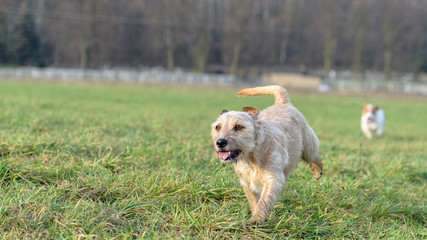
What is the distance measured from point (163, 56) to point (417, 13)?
41.3m

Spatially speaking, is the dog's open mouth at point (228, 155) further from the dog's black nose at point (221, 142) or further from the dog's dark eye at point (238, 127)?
the dog's dark eye at point (238, 127)

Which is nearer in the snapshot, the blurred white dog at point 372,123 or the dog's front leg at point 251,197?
the dog's front leg at point 251,197

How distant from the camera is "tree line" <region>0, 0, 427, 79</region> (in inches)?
2211

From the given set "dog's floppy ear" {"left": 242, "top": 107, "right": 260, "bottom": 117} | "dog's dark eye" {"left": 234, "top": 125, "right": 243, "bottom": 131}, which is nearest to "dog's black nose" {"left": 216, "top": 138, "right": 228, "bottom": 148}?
"dog's dark eye" {"left": 234, "top": 125, "right": 243, "bottom": 131}

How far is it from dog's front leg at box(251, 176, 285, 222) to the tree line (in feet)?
161

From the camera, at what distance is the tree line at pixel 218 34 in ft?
184

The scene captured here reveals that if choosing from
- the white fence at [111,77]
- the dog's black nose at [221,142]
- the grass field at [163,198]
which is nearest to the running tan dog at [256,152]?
the dog's black nose at [221,142]

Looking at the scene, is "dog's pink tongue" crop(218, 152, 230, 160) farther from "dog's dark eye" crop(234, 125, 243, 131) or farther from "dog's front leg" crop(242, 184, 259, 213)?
"dog's front leg" crop(242, 184, 259, 213)

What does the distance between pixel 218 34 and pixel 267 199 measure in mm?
65521

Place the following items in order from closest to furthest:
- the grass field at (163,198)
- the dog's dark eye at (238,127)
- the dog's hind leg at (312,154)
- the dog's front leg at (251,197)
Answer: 1. the grass field at (163,198)
2. the dog's dark eye at (238,127)
3. the dog's front leg at (251,197)
4. the dog's hind leg at (312,154)

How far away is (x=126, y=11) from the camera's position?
65188mm

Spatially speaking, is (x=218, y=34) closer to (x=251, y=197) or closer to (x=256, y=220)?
(x=251, y=197)

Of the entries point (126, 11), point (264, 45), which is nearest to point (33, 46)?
point (126, 11)

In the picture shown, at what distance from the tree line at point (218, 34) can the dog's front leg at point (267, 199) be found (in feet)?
161
